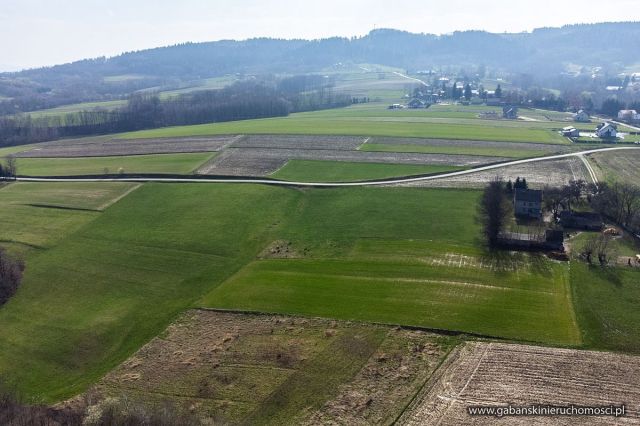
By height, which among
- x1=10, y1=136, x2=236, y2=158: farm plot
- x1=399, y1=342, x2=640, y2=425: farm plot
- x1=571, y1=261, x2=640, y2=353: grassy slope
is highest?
x1=10, y1=136, x2=236, y2=158: farm plot

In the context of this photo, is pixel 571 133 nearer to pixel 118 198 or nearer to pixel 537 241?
pixel 537 241

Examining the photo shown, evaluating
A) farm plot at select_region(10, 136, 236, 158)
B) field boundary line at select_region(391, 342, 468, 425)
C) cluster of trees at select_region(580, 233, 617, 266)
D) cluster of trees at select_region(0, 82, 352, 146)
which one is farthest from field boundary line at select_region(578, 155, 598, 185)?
cluster of trees at select_region(0, 82, 352, 146)

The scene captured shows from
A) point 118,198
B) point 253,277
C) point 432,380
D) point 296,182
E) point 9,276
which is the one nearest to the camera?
point 432,380

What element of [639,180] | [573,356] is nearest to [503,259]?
[573,356]

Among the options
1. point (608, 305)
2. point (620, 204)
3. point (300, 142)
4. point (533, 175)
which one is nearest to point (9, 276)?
point (608, 305)

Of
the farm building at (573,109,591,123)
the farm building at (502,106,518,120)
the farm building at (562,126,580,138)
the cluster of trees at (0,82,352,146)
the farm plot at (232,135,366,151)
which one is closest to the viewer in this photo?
the farm plot at (232,135,366,151)

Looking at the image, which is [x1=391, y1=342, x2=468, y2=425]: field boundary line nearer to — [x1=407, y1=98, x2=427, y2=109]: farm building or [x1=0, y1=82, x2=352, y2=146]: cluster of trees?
[x1=0, y1=82, x2=352, y2=146]: cluster of trees

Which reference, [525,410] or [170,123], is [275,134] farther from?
[525,410]
